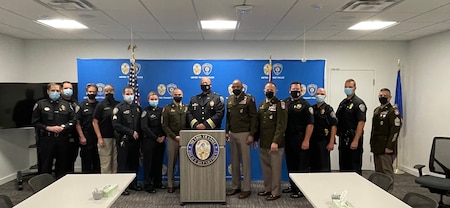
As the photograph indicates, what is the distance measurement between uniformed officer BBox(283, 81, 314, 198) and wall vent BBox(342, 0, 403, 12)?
5.10ft

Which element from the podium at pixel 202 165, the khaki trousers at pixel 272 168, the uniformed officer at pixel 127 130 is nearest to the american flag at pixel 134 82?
the uniformed officer at pixel 127 130

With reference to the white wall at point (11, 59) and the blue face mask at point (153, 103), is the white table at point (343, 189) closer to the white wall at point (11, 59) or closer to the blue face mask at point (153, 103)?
the blue face mask at point (153, 103)

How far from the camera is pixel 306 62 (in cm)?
668

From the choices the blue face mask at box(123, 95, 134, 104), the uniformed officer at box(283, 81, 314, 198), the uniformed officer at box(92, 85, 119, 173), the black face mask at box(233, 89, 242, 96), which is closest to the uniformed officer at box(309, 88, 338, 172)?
the uniformed officer at box(283, 81, 314, 198)

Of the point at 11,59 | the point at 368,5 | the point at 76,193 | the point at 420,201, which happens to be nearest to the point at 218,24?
the point at 368,5

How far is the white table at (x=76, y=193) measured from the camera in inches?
110

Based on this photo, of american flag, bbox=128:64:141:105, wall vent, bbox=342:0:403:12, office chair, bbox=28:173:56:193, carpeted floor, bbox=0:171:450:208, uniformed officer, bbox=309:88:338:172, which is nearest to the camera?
office chair, bbox=28:173:56:193

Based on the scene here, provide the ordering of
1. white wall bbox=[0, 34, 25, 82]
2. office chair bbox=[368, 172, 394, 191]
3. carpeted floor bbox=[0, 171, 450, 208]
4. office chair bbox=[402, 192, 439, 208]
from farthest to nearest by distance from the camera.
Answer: white wall bbox=[0, 34, 25, 82] < carpeted floor bbox=[0, 171, 450, 208] < office chair bbox=[368, 172, 394, 191] < office chair bbox=[402, 192, 439, 208]

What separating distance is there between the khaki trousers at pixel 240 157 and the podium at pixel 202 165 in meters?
0.54

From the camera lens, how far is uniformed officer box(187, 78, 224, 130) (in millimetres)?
5820

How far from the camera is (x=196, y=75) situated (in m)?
6.59

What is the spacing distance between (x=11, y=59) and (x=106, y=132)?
9.49ft

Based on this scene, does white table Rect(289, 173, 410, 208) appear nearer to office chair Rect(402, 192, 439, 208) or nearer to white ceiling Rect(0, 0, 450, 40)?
office chair Rect(402, 192, 439, 208)

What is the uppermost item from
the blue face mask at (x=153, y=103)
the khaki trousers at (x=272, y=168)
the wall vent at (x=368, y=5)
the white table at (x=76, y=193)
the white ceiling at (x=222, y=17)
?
the white ceiling at (x=222, y=17)
